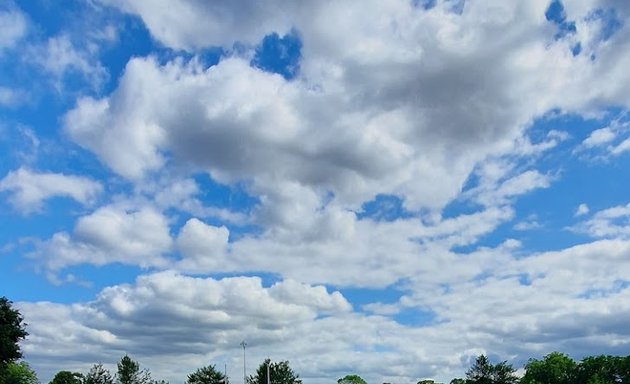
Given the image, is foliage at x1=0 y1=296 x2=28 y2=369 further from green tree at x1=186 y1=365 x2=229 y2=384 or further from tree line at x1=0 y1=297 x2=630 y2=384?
green tree at x1=186 y1=365 x2=229 y2=384

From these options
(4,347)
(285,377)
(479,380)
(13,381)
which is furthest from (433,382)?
(4,347)

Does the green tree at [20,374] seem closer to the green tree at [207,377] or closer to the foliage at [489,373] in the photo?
the green tree at [207,377]

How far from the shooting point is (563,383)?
138 meters

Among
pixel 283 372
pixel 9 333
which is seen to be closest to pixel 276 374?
pixel 283 372

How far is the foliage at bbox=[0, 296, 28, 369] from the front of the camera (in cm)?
10150

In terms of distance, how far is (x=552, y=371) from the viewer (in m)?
140

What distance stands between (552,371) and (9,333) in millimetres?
105210

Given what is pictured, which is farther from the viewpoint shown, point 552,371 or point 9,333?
point 552,371

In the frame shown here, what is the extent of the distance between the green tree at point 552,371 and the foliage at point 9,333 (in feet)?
327

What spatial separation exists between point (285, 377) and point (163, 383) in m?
28.1

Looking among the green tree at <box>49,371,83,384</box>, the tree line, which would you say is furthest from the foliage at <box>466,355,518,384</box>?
the green tree at <box>49,371,83,384</box>

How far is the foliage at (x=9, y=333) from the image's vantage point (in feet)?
333

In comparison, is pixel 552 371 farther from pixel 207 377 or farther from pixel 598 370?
pixel 207 377

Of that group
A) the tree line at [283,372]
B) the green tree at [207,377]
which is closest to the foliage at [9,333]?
the tree line at [283,372]
